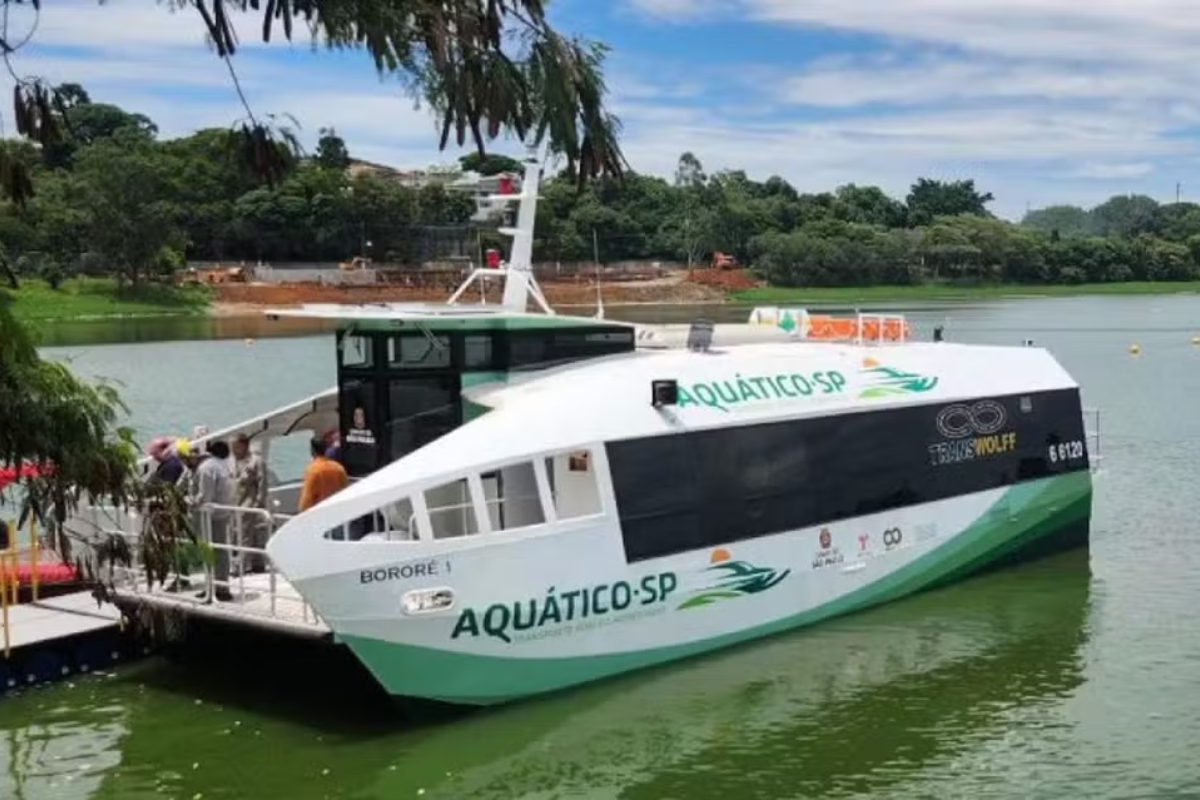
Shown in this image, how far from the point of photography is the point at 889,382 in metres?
15.8

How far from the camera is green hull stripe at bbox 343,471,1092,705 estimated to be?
37.6 ft

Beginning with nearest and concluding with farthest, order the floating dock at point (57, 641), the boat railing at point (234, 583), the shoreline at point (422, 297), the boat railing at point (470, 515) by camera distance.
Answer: the boat railing at point (234, 583)
the boat railing at point (470, 515)
the floating dock at point (57, 641)
the shoreline at point (422, 297)

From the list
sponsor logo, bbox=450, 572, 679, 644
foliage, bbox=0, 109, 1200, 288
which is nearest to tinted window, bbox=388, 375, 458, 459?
sponsor logo, bbox=450, 572, 679, 644

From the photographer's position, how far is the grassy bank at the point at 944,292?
350 ft

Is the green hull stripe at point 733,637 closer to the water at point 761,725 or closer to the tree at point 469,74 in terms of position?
the water at point 761,725

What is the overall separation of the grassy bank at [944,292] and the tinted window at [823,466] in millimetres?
83886

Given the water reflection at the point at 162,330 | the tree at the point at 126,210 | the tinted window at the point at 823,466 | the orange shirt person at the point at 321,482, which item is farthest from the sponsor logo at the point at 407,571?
the tree at the point at 126,210

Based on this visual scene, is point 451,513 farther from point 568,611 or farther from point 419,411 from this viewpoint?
point 419,411

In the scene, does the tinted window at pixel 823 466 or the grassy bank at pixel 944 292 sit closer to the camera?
the tinted window at pixel 823 466

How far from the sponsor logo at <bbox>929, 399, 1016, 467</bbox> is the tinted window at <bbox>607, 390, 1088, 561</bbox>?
2cm

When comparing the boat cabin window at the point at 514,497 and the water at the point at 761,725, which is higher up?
the boat cabin window at the point at 514,497

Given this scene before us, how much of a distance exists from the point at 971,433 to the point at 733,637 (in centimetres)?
454

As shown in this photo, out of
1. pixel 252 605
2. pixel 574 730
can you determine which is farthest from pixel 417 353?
pixel 574 730

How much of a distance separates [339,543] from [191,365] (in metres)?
41.8
